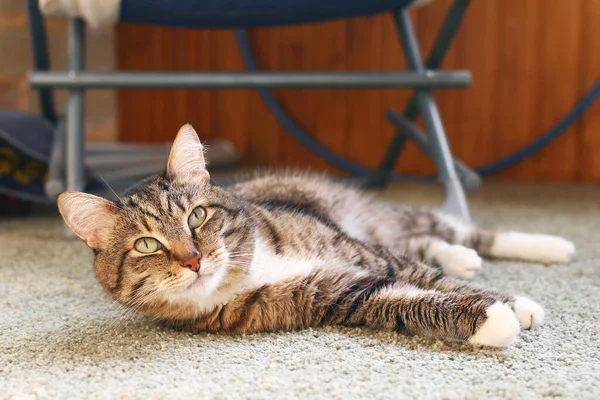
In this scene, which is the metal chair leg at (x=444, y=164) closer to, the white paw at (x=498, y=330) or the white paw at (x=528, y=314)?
the white paw at (x=528, y=314)

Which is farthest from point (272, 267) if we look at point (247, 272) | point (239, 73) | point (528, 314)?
point (239, 73)

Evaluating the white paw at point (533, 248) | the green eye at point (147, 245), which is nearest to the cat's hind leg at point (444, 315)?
the green eye at point (147, 245)

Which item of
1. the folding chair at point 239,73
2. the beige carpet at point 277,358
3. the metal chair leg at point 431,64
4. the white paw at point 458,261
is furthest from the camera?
the metal chair leg at point 431,64

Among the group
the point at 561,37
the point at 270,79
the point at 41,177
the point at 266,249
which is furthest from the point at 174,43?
the point at 266,249

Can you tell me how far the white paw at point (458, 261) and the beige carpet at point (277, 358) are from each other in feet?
0.13

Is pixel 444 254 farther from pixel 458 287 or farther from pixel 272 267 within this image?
pixel 272 267

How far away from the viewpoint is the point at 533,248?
142 cm

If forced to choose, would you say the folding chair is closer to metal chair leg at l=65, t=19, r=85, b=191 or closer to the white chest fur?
metal chair leg at l=65, t=19, r=85, b=191

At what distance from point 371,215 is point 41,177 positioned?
108 centimetres

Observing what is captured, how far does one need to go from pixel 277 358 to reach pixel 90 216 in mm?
383

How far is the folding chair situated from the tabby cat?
1.97ft

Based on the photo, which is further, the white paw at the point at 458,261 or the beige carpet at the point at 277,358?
the white paw at the point at 458,261

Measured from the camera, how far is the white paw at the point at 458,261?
4.19 feet

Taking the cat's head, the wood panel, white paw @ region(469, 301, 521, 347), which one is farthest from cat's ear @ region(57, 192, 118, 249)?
the wood panel
